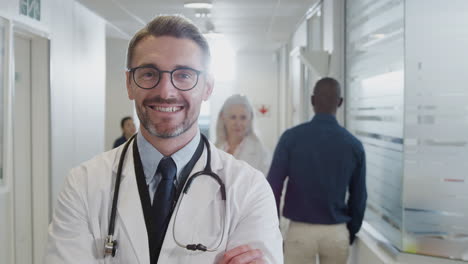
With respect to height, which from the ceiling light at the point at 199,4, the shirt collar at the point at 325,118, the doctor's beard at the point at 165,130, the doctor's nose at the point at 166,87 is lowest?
the doctor's beard at the point at 165,130

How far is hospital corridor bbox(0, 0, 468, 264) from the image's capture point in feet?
3.97

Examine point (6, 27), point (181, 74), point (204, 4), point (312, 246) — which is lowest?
point (312, 246)

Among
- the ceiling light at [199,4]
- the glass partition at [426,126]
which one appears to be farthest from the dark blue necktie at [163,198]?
the ceiling light at [199,4]

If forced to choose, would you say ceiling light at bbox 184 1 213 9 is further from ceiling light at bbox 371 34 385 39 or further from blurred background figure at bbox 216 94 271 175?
ceiling light at bbox 371 34 385 39

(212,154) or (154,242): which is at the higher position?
(212,154)

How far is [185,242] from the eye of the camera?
119 centimetres

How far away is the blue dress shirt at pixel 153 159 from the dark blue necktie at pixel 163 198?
0.05 feet

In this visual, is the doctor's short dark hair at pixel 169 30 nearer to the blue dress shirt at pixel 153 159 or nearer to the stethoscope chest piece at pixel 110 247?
the blue dress shirt at pixel 153 159

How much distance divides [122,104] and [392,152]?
234 inches

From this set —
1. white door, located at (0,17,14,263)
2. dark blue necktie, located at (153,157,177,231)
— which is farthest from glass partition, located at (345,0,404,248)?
white door, located at (0,17,14,263)

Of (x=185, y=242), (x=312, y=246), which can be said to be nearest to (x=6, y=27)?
(x=312, y=246)

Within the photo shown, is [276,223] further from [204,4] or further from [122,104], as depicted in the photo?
[122,104]

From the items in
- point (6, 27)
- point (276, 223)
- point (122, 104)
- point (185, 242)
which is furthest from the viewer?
point (122, 104)

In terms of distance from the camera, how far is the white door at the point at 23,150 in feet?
12.3
